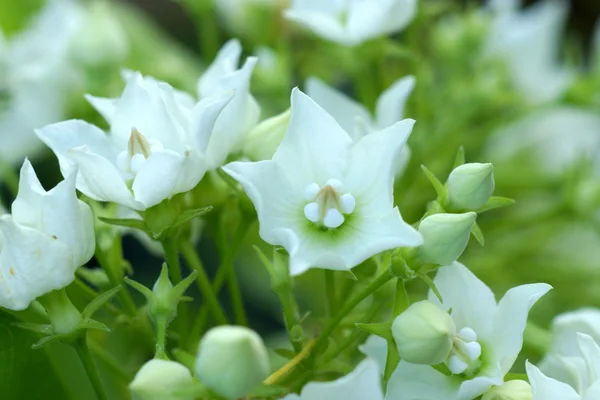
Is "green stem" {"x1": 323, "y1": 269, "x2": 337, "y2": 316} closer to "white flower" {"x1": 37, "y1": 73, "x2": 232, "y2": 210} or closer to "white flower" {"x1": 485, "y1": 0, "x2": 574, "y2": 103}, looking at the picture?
"white flower" {"x1": 37, "y1": 73, "x2": 232, "y2": 210}

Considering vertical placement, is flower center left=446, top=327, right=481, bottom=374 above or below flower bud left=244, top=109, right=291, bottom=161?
below

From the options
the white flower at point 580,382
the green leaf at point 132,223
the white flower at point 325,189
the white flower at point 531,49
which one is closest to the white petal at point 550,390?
the white flower at point 580,382

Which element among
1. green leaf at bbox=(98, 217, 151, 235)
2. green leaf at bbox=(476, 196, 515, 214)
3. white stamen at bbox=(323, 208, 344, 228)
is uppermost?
green leaf at bbox=(98, 217, 151, 235)

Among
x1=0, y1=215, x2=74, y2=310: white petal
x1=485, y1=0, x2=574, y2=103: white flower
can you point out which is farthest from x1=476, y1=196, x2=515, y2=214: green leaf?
x1=485, y1=0, x2=574, y2=103: white flower

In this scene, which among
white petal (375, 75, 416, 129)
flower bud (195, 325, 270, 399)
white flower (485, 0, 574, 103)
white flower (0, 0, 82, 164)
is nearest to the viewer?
flower bud (195, 325, 270, 399)

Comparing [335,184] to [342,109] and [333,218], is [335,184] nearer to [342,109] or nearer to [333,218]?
[333,218]

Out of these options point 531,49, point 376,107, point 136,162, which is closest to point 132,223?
point 136,162

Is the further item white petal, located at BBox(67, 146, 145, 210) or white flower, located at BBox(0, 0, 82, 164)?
white flower, located at BBox(0, 0, 82, 164)
